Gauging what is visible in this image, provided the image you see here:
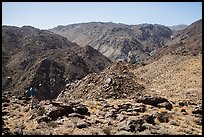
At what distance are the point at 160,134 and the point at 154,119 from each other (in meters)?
2.05

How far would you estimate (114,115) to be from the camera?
14.5 metres

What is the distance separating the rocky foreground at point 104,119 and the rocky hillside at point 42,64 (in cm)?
3688

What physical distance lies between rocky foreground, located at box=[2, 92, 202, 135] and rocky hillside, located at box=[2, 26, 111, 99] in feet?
121

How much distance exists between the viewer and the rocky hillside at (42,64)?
55906 millimetres

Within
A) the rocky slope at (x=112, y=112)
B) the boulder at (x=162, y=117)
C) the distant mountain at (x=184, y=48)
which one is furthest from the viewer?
the distant mountain at (x=184, y=48)

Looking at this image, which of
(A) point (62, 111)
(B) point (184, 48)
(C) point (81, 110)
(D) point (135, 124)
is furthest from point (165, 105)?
(B) point (184, 48)

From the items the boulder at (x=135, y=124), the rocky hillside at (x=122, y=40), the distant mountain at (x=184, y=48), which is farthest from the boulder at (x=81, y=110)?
the rocky hillside at (x=122, y=40)

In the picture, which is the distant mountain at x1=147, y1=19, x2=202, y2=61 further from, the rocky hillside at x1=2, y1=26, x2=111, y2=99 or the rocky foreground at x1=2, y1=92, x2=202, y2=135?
the rocky foreground at x1=2, y1=92, x2=202, y2=135

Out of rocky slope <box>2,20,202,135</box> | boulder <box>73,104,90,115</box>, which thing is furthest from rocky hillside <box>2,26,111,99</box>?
boulder <box>73,104,90,115</box>

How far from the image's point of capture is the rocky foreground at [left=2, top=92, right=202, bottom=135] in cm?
1228

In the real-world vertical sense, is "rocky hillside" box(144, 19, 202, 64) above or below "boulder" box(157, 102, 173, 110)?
above

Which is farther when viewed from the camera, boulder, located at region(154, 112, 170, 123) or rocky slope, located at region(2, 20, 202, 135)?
boulder, located at region(154, 112, 170, 123)

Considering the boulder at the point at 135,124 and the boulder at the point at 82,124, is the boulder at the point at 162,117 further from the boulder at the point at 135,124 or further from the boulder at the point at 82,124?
the boulder at the point at 82,124

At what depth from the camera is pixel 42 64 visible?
60062mm
